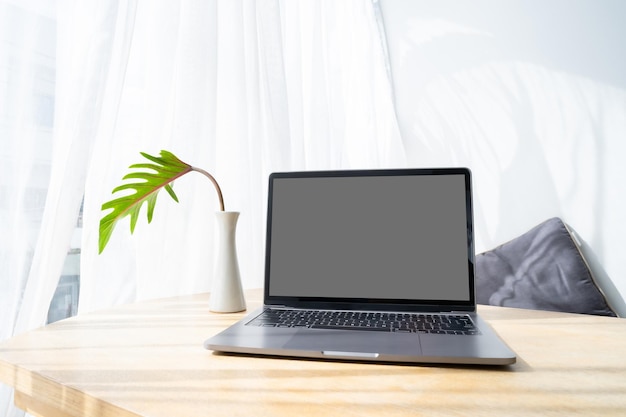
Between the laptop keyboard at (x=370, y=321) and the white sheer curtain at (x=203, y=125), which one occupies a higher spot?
the white sheer curtain at (x=203, y=125)

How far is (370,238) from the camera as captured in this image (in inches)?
32.0

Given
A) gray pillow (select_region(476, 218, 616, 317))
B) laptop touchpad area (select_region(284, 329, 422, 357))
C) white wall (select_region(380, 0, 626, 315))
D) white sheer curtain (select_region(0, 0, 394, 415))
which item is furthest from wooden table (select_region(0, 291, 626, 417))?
white wall (select_region(380, 0, 626, 315))

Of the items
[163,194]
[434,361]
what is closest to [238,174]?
[163,194]

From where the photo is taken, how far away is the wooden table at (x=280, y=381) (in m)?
0.41

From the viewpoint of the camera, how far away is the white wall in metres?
1.65

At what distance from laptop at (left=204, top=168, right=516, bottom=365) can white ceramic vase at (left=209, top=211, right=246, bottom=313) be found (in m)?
0.07

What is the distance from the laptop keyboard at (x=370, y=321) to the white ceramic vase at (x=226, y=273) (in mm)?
92

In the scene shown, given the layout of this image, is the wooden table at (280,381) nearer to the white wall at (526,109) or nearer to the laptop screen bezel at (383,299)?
the laptop screen bezel at (383,299)

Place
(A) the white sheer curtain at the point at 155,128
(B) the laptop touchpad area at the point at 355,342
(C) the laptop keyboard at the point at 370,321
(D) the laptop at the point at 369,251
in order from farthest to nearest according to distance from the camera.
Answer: (A) the white sheer curtain at the point at 155,128, (D) the laptop at the point at 369,251, (C) the laptop keyboard at the point at 370,321, (B) the laptop touchpad area at the point at 355,342

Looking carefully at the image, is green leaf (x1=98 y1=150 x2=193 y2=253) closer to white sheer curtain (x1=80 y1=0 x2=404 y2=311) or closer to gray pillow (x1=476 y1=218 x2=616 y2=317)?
white sheer curtain (x1=80 y1=0 x2=404 y2=311)

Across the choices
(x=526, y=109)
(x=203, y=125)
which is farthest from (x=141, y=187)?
(x=526, y=109)

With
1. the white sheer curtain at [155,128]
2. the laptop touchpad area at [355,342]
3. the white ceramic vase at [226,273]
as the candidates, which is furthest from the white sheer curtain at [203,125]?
the laptop touchpad area at [355,342]

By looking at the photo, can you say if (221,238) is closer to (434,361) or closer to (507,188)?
(434,361)

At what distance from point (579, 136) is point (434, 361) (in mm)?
1566
